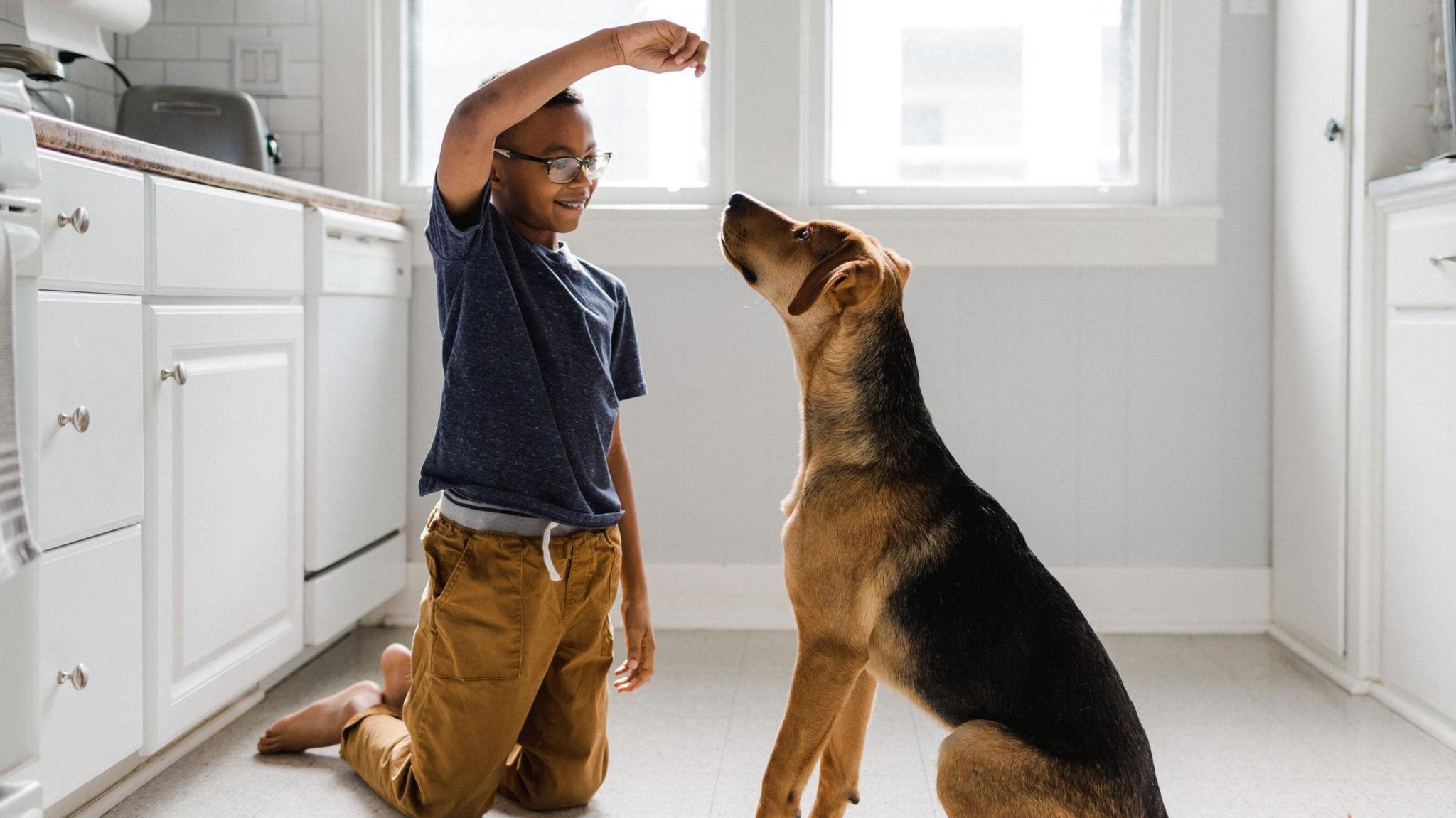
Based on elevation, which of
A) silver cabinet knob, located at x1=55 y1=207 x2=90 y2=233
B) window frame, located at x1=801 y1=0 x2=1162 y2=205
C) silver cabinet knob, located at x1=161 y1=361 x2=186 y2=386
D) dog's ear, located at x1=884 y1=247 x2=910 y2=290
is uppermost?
window frame, located at x1=801 y1=0 x2=1162 y2=205

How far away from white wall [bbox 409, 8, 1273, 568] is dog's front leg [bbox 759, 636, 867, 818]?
178 centimetres

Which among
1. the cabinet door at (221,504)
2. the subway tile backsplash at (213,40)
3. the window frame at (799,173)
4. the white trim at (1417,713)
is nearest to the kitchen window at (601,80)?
the window frame at (799,173)

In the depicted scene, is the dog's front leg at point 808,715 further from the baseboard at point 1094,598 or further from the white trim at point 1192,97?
the white trim at point 1192,97

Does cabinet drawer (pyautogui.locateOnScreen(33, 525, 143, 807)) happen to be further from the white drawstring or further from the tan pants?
the white drawstring

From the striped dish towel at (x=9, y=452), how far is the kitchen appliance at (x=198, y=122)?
5.26ft

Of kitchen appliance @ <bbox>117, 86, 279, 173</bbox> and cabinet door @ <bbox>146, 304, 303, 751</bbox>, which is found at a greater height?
kitchen appliance @ <bbox>117, 86, 279, 173</bbox>

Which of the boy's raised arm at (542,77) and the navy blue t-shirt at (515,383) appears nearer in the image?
the boy's raised arm at (542,77)

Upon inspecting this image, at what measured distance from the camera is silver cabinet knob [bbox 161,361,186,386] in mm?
2066

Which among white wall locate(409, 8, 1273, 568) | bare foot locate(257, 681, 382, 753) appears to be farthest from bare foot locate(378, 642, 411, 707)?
white wall locate(409, 8, 1273, 568)

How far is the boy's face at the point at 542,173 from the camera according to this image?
6.30ft

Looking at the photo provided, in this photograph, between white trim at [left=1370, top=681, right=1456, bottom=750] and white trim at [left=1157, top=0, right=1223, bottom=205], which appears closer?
white trim at [left=1370, top=681, right=1456, bottom=750]

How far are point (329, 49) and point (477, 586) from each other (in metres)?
2.08

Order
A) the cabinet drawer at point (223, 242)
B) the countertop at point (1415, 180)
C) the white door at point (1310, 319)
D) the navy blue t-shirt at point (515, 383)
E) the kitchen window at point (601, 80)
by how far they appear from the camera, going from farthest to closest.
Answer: the kitchen window at point (601, 80) → the white door at point (1310, 319) → the countertop at point (1415, 180) → the cabinet drawer at point (223, 242) → the navy blue t-shirt at point (515, 383)

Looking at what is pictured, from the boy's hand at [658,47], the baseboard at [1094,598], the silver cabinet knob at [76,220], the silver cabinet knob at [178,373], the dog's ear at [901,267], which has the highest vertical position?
the boy's hand at [658,47]
